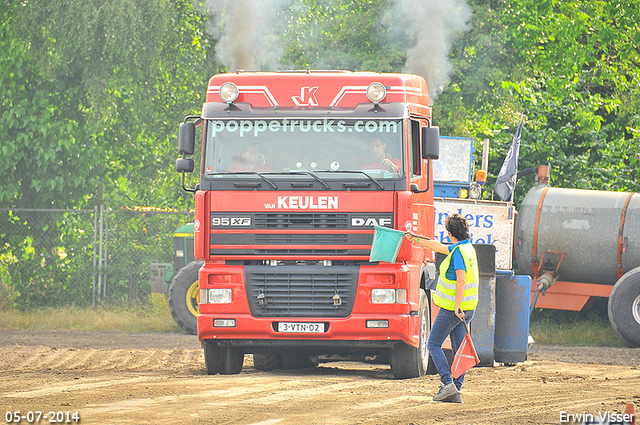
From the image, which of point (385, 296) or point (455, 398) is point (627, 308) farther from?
point (455, 398)

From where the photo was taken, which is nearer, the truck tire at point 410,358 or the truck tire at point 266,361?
the truck tire at point 410,358

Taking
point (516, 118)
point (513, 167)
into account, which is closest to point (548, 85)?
point (516, 118)

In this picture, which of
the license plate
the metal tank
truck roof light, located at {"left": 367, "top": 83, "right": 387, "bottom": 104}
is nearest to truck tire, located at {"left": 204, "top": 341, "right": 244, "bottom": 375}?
the license plate

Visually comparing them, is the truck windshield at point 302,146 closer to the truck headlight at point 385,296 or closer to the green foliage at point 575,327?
the truck headlight at point 385,296

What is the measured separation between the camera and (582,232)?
1609 cm

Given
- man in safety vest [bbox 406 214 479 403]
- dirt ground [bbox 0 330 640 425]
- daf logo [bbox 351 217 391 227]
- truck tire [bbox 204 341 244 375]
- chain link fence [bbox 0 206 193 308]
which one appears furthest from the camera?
chain link fence [bbox 0 206 193 308]

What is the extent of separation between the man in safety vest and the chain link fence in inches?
444

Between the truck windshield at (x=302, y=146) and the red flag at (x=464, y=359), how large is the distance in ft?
7.06

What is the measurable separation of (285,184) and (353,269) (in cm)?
114

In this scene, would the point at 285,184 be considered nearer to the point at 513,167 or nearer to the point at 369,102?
the point at 369,102

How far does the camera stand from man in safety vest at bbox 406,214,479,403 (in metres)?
8.47

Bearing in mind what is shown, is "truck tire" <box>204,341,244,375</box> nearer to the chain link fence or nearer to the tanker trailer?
the tanker trailer

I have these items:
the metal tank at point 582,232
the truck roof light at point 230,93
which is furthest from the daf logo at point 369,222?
the metal tank at point 582,232

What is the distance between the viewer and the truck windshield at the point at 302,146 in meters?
9.91
